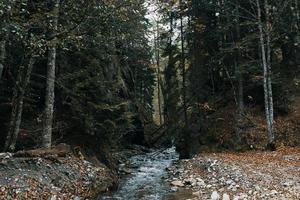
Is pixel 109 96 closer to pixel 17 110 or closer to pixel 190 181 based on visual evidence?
pixel 17 110

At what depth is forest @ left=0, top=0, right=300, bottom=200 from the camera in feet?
41.3

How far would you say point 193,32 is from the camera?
94.2ft

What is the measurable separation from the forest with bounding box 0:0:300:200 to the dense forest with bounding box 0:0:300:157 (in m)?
0.07

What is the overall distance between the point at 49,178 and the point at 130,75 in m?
27.3

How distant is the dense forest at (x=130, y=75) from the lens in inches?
552

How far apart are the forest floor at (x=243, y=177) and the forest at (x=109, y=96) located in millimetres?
130

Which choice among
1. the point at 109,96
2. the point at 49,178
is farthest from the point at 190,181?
the point at 49,178

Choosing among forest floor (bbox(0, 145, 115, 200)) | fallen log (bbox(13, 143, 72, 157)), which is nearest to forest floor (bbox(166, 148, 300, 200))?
forest floor (bbox(0, 145, 115, 200))

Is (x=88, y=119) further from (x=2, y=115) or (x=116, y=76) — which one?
(x=116, y=76)

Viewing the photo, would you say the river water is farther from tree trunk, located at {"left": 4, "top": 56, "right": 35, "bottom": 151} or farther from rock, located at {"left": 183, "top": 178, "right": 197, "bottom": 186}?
tree trunk, located at {"left": 4, "top": 56, "right": 35, "bottom": 151}

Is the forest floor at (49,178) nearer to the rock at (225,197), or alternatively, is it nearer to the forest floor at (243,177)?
the forest floor at (243,177)

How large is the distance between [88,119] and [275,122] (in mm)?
13826

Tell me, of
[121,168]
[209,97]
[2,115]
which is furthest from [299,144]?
[2,115]

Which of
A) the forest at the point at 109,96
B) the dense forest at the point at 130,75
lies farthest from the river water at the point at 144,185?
the dense forest at the point at 130,75
